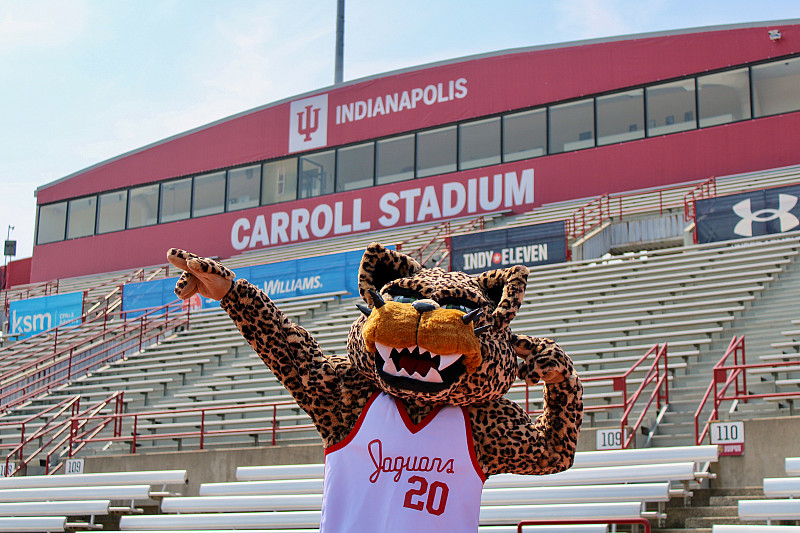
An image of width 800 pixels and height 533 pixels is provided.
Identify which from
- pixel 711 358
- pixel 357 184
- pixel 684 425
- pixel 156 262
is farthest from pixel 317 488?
pixel 156 262

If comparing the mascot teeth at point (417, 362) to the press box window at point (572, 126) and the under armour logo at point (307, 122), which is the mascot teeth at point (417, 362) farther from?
the under armour logo at point (307, 122)

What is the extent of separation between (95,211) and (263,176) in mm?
5580

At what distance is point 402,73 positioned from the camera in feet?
69.7

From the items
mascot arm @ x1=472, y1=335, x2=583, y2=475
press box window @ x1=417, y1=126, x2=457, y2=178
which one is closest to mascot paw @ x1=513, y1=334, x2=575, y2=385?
mascot arm @ x1=472, y1=335, x2=583, y2=475

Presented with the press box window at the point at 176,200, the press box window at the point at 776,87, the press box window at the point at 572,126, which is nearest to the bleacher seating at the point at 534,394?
the press box window at the point at 776,87

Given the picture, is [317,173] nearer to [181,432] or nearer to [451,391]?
[181,432]

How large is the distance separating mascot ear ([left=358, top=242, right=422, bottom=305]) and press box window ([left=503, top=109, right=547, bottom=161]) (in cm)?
1483

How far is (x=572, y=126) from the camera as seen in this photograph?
18625 mm

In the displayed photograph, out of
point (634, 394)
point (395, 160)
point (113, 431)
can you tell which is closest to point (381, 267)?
point (634, 394)

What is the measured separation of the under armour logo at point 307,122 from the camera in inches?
883

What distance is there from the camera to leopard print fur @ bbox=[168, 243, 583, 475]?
13.3 ft

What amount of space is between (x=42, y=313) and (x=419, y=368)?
17053mm

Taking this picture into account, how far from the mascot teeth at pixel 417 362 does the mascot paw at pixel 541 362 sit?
41 centimetres

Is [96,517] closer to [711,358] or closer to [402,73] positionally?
[711,358]
